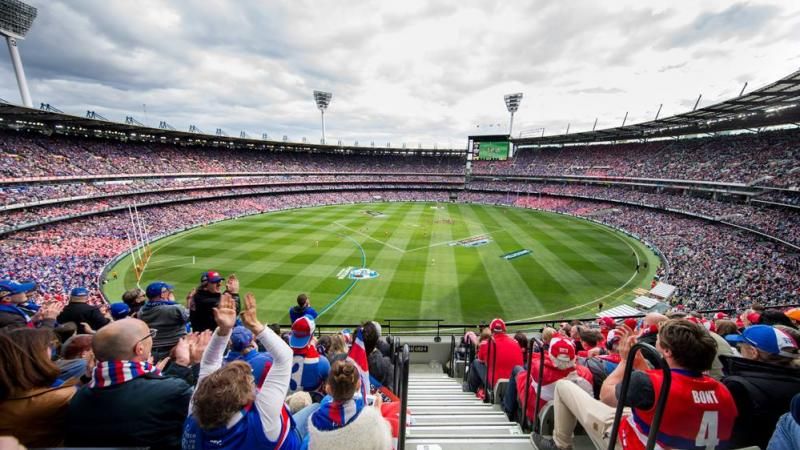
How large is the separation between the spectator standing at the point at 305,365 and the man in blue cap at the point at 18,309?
5267mm

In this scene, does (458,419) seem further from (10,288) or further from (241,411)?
→ (10,288)

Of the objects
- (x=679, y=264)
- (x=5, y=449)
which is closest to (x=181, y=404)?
(x=5, y=449)

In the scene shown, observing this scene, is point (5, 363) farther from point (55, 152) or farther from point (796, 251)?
point (55, 152)

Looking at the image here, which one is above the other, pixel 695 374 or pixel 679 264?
pixel 695 374

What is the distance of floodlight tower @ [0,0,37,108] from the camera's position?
34812mm

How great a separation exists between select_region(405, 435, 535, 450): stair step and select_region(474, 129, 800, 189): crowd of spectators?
42.6 metres

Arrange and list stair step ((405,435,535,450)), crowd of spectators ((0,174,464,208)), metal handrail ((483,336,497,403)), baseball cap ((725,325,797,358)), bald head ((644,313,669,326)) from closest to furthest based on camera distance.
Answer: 1. baseball cap ((725,325,797,358))
2. stair step ((405,435,535,450))
3. bald head ((644,313,669,326))
4. metal handrail ((483,336,497,403))
5. crowd of spectators ((0,174,464,208))

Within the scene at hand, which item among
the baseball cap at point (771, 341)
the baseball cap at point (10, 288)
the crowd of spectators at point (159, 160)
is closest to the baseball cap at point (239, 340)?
the baseball cap at point (10, 288)

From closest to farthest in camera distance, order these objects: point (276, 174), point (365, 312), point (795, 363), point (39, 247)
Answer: point (795, 363), point (365, 312), point (39, 247), point (276, 174)

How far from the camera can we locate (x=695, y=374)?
2.97 meters

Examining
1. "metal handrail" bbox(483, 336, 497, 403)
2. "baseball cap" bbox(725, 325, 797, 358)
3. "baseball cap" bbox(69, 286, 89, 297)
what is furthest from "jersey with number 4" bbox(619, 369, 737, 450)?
"baseball cap" bbox(69, 286, 89, 297)

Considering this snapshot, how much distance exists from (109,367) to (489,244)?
36.2m

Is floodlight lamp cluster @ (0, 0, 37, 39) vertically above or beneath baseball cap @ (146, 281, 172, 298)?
above

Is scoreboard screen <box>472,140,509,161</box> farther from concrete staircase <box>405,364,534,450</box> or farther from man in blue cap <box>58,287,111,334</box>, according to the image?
man in blue cap <box>58,287,111,334</box>
